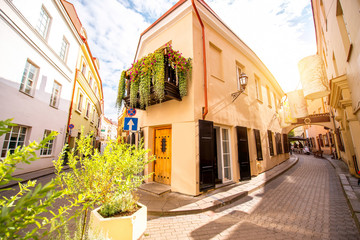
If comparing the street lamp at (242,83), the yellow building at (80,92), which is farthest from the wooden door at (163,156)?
the yellow building at (80,92)

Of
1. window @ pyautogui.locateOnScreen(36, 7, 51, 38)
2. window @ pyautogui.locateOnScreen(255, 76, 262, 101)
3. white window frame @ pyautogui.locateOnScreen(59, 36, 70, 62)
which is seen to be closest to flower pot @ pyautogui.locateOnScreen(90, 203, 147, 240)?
window @ pyautogui.locateOnScreen(255, 76, 262, 101)

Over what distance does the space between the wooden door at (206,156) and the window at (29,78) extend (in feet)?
27.5

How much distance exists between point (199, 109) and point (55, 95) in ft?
30.5

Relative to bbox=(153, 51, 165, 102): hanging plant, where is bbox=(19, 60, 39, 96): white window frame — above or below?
above

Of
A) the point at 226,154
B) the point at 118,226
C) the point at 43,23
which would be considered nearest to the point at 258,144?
the point at 226,154

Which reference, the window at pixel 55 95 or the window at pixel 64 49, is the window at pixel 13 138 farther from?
the window at pixel 64 49

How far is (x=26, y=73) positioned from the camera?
275 inches

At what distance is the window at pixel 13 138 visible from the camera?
21.0ft

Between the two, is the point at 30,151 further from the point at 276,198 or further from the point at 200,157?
the point at 276,198

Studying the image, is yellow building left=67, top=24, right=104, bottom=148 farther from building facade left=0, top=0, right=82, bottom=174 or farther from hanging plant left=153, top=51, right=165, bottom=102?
hanging plant left=153, top=51, right=165, bottom=102

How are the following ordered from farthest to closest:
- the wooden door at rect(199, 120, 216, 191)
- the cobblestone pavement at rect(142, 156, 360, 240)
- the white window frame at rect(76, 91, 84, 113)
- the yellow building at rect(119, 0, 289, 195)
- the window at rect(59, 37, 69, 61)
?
the white window frame at rect(76, 91, 84, 113) → the window at rect(59, 37, 69, 61) → the yellow building at rect(119, 0, 289, 195) → the wooden door at rect(199, 120, 216, 191) → the cobblestone pavement at rect(142, 156, 360, 240)

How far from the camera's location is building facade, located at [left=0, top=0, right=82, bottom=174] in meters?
6.02

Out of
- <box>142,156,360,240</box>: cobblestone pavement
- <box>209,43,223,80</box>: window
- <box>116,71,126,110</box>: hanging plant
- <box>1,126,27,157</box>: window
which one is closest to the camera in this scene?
<box>142,156,360,240</box>: cobblestone pavement

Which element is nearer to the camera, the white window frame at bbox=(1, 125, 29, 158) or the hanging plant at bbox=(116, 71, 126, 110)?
the hanging plant at bbox=(116, 71, 126, 110)
